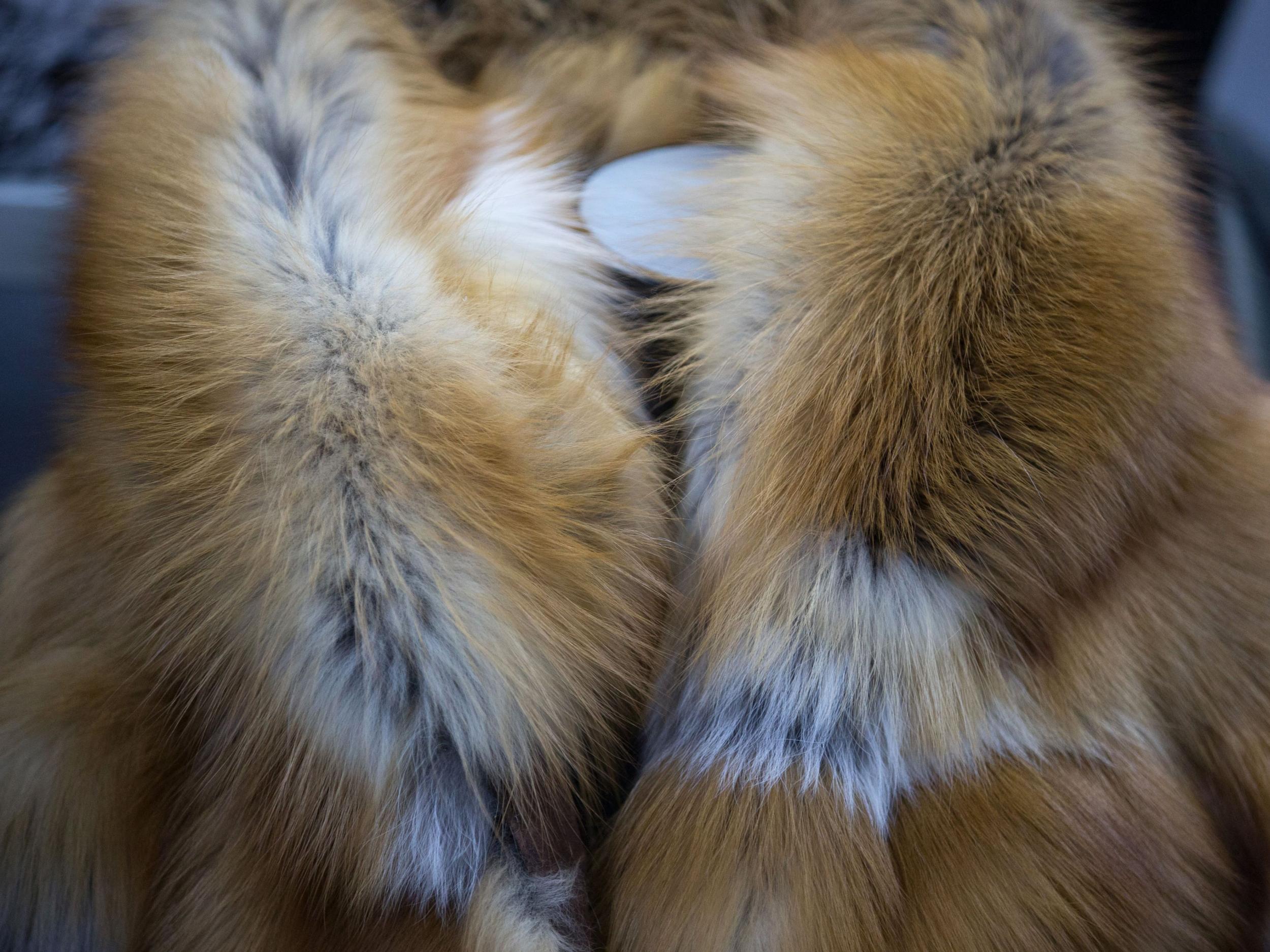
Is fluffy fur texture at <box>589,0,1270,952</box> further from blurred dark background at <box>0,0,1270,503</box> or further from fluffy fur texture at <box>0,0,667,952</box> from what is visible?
blurred dark background at <box>0,0,1270,503</box>

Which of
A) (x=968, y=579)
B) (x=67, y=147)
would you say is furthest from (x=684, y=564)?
(x=67, y=147)

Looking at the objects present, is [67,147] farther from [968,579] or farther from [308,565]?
[968,579]

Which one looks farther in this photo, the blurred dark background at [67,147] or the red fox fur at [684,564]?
the blurred dark background at [67,147]

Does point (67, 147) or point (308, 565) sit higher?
point (67, 147)

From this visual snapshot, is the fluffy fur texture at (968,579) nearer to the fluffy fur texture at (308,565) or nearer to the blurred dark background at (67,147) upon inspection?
the fluffy fur texture at (308,565)

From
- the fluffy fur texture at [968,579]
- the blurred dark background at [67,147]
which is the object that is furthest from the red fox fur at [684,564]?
the blurred dark background at [67,147]
